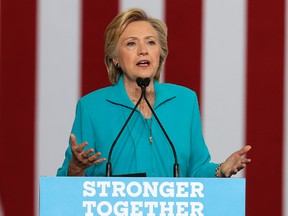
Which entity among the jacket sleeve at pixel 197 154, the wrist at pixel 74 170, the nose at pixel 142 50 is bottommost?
the wrist at pixel 74 170

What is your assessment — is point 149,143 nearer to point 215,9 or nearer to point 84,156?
point 84,156

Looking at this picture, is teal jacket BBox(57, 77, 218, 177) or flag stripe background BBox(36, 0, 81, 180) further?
flag stripe background BBox(36, 0, 81, 180)

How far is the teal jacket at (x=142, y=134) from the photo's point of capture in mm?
2082

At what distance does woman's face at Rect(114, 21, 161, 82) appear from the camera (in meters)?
2.12

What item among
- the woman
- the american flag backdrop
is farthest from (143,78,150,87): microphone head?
the american flag backdrop

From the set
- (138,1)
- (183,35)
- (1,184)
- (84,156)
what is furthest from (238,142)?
(84,156)

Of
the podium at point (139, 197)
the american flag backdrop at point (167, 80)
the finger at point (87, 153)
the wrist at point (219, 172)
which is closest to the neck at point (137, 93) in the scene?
the wrist at point (219, 172)

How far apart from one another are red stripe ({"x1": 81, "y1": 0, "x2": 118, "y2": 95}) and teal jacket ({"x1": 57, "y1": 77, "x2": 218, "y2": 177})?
0.73 meters

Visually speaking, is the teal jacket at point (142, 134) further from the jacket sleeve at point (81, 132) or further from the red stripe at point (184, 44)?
the red stripe at point (184, 44)

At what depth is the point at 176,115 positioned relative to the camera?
2137 mm

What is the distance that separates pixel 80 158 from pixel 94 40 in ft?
3.69

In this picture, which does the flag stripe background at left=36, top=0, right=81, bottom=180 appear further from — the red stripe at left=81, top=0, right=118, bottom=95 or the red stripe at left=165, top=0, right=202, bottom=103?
the red stripe at left=165, top=0, right=202, bottom=103

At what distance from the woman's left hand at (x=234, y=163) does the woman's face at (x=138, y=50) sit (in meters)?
0.31

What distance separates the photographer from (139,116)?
211 centimetres
